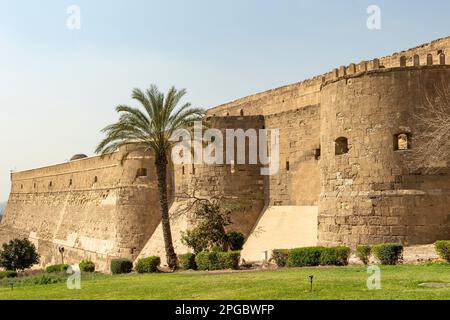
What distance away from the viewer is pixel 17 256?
3166 centimetres

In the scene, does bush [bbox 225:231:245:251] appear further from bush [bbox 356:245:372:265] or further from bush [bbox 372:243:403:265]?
bush [bbox 372:243:403:265]

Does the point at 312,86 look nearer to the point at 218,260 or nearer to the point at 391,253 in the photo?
the point at 218,260

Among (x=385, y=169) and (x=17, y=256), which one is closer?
(x=385, y=169)

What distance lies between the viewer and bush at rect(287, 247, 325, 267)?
15.6 m

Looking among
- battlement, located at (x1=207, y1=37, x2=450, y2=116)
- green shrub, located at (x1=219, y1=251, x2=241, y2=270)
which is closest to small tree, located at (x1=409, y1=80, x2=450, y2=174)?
battlement, located at (x1=207, y1=37, x2=450, y2=116)

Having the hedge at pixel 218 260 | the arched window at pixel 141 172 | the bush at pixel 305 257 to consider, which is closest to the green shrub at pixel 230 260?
the hedge at pixel 218 260

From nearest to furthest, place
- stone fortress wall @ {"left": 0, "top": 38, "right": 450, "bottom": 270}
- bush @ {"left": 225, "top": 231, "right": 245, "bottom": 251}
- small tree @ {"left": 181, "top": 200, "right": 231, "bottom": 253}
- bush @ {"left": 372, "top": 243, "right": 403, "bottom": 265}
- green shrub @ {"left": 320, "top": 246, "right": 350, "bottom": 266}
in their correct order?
bush @ {"left": 372, "top": 243, "right": 403, "bottom": 265}, green shrub @ {"left": 320, "top": 246, "right": 350, "bottom": 266}, stone fortress wall @ {"left": 0, "top": 38, "right": 450, "bottom": 270}, small tree @ {"left": 181, "top": 200, "right": 231, "bottom": 253}, bush @ {"left": 225, "top": 231, "right": 245, "bottom": 251}

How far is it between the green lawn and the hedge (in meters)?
2.44

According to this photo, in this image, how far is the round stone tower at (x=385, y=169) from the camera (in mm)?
15586

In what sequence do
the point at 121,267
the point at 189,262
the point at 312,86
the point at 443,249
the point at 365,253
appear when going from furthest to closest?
1. the point at 312,86
2. the point at 121,267
3. the point at 189,262
4. the point at 365,253
5. the point at 443,249

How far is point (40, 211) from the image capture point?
1705 inches

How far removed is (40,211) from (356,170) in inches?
1244

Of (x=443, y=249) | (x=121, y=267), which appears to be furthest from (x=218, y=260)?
(x=443, y=249)

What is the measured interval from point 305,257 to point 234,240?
4942 millimetres
